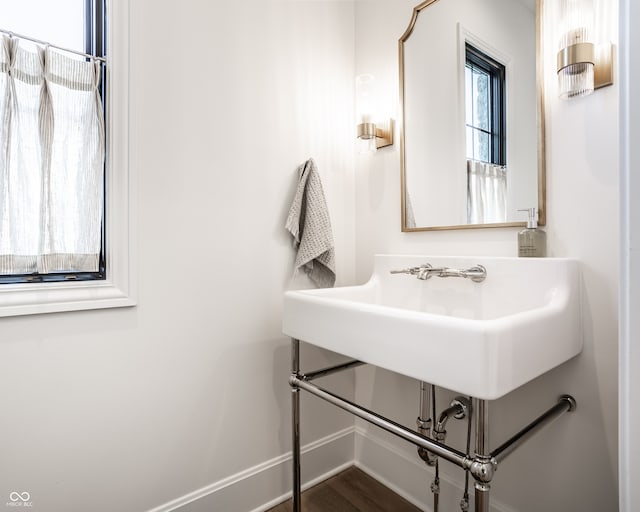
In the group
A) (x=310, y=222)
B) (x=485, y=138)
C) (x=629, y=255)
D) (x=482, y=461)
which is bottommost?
(x=482, y=461)

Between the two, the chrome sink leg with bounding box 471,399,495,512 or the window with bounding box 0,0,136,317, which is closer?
the chrome sink leg with bounding box 471,399,495,512

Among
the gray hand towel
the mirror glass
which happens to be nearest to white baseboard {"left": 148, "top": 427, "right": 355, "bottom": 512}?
the gray hand towel

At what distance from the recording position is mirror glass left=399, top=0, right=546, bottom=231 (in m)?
1.03

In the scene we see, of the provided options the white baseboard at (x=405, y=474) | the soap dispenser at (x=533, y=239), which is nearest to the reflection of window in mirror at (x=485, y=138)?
the soap dispenser at (x=533, y=239)

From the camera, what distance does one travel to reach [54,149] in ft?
3.12

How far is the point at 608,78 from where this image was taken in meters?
0.86

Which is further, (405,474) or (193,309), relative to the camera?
(405,474)

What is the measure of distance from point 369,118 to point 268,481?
1451 millimetres

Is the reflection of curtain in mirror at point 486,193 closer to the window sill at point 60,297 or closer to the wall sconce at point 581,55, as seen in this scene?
the wall sconce at point 581,55

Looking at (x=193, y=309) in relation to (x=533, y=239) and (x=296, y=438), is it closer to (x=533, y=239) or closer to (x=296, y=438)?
(x=296, y=438)

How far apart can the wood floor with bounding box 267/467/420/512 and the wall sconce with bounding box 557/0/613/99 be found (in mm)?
1465

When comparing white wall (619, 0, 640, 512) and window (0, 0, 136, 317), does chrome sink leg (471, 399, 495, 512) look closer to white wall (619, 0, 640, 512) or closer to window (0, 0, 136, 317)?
white wall (619, 0, 640, 512)

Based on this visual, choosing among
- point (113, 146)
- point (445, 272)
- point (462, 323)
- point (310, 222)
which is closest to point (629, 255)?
point (462, 323)

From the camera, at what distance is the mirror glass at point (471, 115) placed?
1033mm
